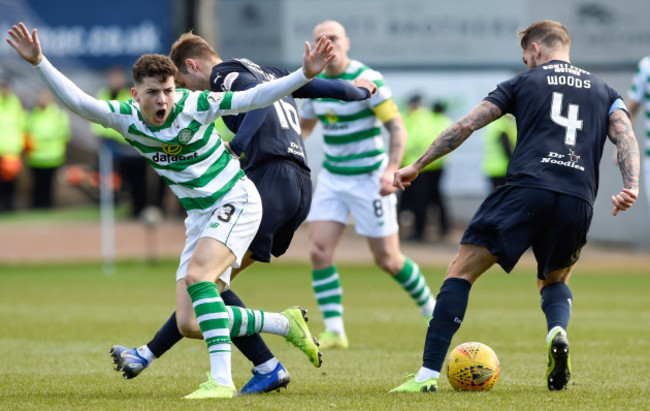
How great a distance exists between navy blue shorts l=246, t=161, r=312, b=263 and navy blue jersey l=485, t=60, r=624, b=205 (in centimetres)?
141

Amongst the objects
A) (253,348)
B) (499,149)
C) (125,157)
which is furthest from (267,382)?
(125,157)

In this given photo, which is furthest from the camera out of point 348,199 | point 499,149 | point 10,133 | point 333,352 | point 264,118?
point 10,133

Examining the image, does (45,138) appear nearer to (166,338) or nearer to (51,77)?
(166,338)

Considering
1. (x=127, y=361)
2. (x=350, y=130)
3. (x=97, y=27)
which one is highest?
(x=97, y=27)

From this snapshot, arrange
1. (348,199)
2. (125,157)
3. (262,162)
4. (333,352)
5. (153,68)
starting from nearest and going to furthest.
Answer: (153,68), (262,162), (333,352), (348,199), (125,157)

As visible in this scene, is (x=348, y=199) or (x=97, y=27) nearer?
(x=348, y=199)

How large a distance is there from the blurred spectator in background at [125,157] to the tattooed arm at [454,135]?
1354cm

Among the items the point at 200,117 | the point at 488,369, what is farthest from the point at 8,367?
the point at 488,369

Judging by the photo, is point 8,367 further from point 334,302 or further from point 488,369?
point 488,369

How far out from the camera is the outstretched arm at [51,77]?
588 cm

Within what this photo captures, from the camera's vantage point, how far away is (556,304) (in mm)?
6438

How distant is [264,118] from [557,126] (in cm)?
181

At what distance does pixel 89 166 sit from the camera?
25234 mm

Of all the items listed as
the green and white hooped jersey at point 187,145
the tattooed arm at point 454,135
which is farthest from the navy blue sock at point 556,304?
the green and white hooped jersey at point 187,145
